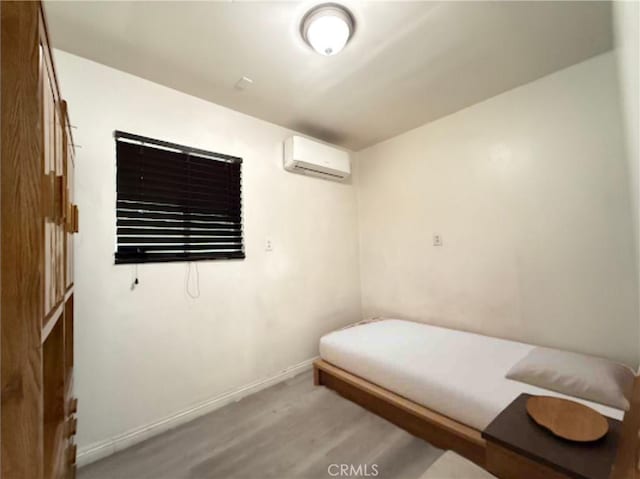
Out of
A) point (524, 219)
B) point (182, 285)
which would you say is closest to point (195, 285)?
point (182, 285)

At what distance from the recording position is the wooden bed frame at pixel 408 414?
4.71 ft

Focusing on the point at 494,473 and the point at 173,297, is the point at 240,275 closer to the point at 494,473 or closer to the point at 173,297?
the point at 173,297

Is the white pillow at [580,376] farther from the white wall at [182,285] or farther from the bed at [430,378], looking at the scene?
the white wall at [182,285]

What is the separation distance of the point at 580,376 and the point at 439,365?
69 centimetres

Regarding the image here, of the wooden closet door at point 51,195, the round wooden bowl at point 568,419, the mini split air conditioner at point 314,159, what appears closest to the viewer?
the wooden closet door at point 51,195

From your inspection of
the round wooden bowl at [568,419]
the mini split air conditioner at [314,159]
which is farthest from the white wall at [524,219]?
the round wooden bowl at [568,419]

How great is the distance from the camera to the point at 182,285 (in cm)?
204

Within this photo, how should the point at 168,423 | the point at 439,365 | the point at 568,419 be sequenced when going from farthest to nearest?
1. the point at 168,423
2. the point at 439,365
3. the point at 568,419

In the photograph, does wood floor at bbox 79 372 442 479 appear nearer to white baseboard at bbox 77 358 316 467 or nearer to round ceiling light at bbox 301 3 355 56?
white baseboard at bbox 77 358 316 467

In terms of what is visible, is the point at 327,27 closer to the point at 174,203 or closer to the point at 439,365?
the point at 174,203

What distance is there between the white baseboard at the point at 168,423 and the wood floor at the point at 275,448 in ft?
0.15

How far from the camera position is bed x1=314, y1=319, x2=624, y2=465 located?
1.45m

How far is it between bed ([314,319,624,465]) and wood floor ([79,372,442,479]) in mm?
137

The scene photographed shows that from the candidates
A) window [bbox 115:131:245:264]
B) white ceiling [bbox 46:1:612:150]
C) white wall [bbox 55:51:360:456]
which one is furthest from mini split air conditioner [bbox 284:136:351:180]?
window [bbox 115:131:245:264]
